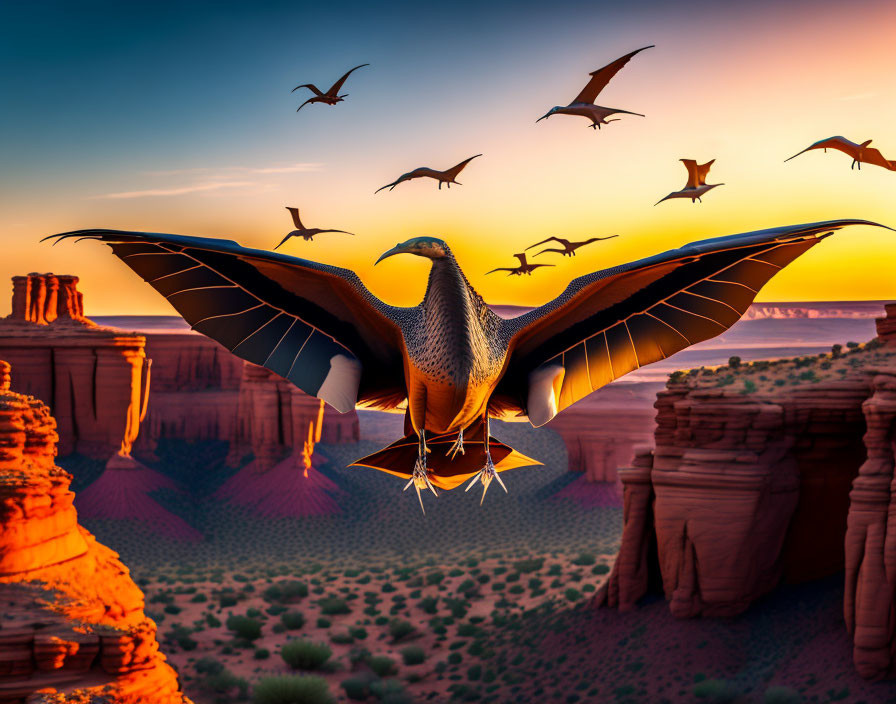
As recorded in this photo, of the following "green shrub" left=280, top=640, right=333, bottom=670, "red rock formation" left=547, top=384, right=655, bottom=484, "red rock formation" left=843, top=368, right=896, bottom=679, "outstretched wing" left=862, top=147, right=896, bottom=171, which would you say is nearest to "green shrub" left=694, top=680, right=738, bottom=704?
"red rock formation" left=843, top=368, right=896, bottom=679

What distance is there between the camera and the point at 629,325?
724 centimetres

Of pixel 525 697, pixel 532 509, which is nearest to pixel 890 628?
pixel 525 697

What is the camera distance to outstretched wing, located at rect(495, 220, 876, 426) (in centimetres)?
686

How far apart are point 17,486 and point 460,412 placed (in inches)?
579

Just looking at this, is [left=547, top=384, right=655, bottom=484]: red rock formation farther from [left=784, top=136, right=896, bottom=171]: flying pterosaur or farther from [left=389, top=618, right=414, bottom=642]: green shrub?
[left=784, top=136, right=896, bottom=171]: flying pterosaur

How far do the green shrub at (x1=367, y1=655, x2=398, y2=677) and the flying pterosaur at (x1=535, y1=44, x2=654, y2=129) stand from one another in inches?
916

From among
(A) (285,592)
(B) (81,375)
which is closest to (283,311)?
(A) (285,592)

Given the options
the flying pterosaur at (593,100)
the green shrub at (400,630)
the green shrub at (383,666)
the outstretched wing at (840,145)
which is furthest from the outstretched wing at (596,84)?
the green shrub at (400,630)

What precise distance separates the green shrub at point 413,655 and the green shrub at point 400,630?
98.7 inches

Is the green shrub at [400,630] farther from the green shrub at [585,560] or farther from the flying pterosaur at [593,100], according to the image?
the flying pterosaur at [593,100]

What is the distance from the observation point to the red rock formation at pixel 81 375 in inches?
2255

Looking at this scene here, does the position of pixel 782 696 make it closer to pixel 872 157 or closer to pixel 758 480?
pixel 758 480

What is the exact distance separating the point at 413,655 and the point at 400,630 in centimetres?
319

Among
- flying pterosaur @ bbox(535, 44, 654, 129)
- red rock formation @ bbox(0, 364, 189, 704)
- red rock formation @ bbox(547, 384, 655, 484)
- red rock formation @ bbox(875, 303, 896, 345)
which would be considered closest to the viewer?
flying pterosaur @ bbox(535, 44, 654, 129)
